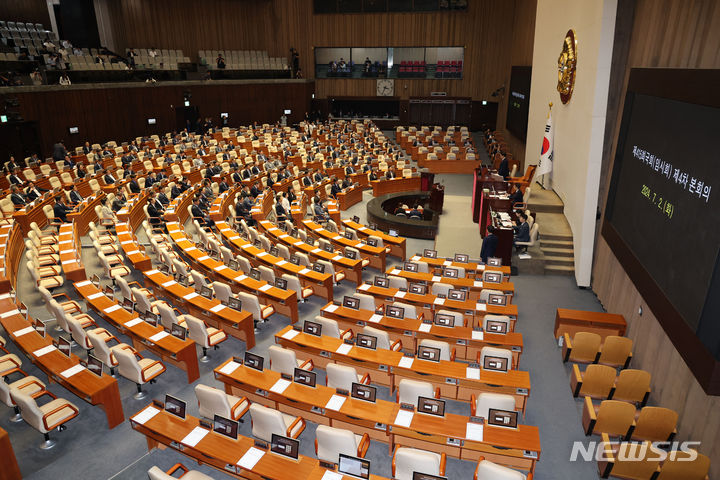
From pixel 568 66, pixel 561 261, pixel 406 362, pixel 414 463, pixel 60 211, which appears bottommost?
pixel 561 261

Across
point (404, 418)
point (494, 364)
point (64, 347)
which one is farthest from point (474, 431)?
A: point (64, 347)

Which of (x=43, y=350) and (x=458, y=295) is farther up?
(x=43, y=350)

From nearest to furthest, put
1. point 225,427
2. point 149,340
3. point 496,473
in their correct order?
point 496,473
point 225,427
point 149,340

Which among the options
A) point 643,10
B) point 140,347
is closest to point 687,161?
point 643,10

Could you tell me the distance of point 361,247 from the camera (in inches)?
506

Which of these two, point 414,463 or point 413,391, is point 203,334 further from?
point 414,463

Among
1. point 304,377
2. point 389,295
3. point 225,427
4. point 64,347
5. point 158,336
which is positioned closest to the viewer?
point 225,427

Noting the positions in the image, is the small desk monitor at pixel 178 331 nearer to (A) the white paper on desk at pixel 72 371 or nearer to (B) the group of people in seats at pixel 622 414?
(A) the white paper on desk at pixel 72 371

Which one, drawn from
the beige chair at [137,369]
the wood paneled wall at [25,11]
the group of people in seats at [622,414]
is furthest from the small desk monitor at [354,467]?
the wood paneled wall at [25,11]

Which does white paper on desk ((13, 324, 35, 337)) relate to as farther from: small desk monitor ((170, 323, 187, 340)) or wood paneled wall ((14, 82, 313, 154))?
wood paneled wall ((14, 82, 313, 154))

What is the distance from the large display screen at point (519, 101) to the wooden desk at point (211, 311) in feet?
59.0

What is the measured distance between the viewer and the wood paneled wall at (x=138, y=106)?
2238cm

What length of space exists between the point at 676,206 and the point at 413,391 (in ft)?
15.0

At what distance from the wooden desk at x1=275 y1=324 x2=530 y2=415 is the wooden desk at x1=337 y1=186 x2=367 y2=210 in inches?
414
